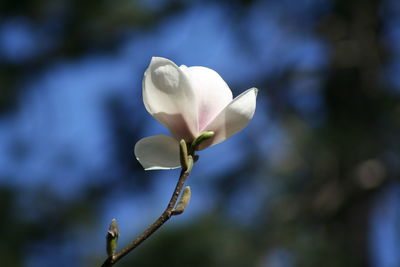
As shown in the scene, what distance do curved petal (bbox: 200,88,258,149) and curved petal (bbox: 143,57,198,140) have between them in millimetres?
16

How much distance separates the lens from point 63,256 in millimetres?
3234

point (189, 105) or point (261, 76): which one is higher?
point (189, 105)

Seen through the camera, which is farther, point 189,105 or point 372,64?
point 372,64

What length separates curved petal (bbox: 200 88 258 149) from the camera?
1.68 feet

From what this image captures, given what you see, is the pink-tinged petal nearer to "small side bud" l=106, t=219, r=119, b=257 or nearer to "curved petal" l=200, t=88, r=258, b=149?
"curved petal" l=200, t=88, r=258, b=149

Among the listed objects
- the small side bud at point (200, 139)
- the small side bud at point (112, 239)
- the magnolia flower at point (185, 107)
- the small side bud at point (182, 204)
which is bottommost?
the small side bud at point (182, 204)

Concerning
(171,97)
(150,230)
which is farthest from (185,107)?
(150,230)

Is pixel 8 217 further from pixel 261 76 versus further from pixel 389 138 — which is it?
pixel 389 138

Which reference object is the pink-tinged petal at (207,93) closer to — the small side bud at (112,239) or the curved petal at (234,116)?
the curved petal at (234,116)

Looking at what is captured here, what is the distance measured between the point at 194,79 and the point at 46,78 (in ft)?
10.00

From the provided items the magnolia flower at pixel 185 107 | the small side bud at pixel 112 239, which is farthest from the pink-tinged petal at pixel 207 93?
the small side bud at pixel 112 239

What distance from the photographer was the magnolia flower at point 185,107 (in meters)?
0.51

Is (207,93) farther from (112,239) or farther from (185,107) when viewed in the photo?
(112,239)

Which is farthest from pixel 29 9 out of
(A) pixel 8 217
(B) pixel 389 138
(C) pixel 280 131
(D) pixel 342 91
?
(B) pixel 389 138
